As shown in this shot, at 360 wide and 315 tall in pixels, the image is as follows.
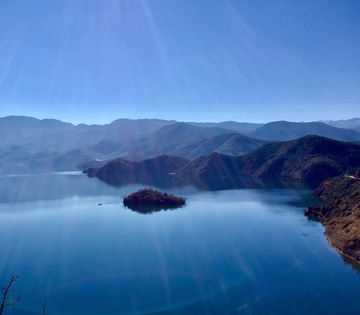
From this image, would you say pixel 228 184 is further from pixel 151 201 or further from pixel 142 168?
pixel 142 168

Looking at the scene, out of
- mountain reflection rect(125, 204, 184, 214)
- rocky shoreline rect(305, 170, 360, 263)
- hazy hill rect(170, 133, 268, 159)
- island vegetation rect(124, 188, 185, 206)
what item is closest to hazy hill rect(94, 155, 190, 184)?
hazy hill rect(170, 133, 268, 159)

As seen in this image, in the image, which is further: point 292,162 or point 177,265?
point 292,162

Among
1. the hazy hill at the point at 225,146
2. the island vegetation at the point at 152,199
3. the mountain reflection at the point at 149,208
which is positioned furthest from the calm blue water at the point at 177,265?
the hazy hill at the point at 225,146

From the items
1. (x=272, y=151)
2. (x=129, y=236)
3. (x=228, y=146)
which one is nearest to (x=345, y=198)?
(x=129, y=236)

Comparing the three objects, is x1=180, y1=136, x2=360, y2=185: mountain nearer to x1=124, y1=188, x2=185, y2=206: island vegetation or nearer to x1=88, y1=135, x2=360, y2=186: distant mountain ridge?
x1=88, y1=135, x2=360, y2=186: distant mountain ridge

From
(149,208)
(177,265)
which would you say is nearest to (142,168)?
(149,208)

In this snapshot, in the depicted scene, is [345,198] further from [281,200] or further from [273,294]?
[273,294]

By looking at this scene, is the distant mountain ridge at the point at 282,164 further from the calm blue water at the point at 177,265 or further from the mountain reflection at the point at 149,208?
the calm blue water at the point at 177,265
